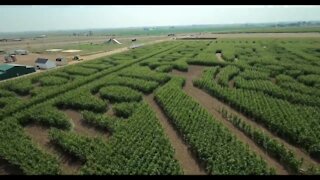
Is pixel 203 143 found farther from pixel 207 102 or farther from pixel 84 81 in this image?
pixel 84 81

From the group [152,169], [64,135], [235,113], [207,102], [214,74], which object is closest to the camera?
[152,169]

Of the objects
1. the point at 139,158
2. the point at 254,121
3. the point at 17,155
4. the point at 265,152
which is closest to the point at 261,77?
the point at 254,121

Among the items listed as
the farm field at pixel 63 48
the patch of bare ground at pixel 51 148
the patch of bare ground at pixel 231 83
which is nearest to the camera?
the patch of bare ground at pixel 51 148

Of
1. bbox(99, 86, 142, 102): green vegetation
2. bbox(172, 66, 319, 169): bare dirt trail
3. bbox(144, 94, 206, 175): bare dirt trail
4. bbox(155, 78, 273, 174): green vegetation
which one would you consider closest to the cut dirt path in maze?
bbox(172, 66, 319, 169): bare dirt trail

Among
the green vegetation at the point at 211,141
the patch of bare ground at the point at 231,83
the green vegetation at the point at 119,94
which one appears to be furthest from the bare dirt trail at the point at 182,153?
the patch of bare ground at the point at 231,83

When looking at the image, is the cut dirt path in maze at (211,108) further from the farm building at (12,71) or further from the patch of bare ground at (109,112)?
the farm building at (12,71)

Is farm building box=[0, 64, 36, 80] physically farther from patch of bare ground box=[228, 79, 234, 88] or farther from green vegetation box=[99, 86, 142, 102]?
patch of bare ground box=[228, 79, 234, 88]
